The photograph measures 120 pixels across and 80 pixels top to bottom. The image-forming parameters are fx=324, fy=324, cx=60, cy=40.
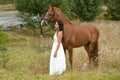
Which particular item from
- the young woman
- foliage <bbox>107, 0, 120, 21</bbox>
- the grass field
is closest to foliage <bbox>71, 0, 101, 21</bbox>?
foliage <bbox>107, 0, 120, 21</bbox>

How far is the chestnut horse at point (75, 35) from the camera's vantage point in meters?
9.96

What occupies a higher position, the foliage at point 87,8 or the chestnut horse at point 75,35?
the chestnut horse at point 75,35

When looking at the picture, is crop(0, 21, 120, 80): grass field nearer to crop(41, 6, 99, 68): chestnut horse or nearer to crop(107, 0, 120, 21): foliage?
crop(41, 6, 99, 68): chestnut horse

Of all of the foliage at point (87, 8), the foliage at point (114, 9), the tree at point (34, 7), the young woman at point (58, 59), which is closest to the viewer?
the young woman at point (58, 59)

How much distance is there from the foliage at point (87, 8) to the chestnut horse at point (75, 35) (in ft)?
70.6

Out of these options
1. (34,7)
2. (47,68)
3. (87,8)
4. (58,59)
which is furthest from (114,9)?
(58,59)

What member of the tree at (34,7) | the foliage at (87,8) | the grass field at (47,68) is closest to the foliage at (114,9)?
the foliage at (87,8)

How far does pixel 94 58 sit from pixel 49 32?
52.5 feet

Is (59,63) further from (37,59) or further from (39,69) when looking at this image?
(37,59)

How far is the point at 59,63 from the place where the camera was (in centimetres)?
951

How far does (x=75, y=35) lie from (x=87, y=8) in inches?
896

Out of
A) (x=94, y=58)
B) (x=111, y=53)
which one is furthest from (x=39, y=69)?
(x=111, y=53)

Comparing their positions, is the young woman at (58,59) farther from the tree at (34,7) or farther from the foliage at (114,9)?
the foliage at (114,9)

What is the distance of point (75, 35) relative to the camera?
1016 cm
